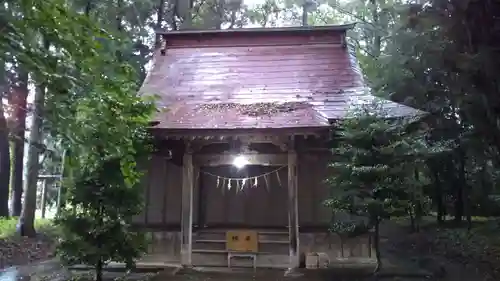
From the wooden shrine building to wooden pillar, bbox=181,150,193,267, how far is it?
0.07ft

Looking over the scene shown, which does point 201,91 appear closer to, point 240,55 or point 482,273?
point 240,55

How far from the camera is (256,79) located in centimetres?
1134

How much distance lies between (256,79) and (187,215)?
14.0ft

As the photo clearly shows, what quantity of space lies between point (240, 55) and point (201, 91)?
204 centimetres

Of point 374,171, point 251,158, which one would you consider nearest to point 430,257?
point 374,171

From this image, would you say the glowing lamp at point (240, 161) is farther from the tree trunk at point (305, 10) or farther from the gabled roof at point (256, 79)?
the tree trunk at point (305, 10)

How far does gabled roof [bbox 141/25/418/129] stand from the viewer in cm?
892

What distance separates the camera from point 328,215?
9.24 meters

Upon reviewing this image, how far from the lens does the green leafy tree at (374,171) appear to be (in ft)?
23.7

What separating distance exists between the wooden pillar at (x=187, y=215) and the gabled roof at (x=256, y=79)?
1.04m

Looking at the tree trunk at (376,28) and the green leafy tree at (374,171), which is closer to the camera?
the green leafy tree at (374,171)

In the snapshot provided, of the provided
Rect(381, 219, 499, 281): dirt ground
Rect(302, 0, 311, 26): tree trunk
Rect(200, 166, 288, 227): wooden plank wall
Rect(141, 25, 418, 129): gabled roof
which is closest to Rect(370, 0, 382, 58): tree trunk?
Rect(302, 0, 311, 26): tree trunk

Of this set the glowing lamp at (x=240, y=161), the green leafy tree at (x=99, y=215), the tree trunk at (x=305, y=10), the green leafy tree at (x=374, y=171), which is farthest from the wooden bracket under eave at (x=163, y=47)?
the tree trunk at (x=305, y=10)

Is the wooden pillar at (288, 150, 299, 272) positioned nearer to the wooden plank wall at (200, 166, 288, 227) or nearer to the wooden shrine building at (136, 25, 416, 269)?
the wooden shrine building at (136, 25, 416, 269)
